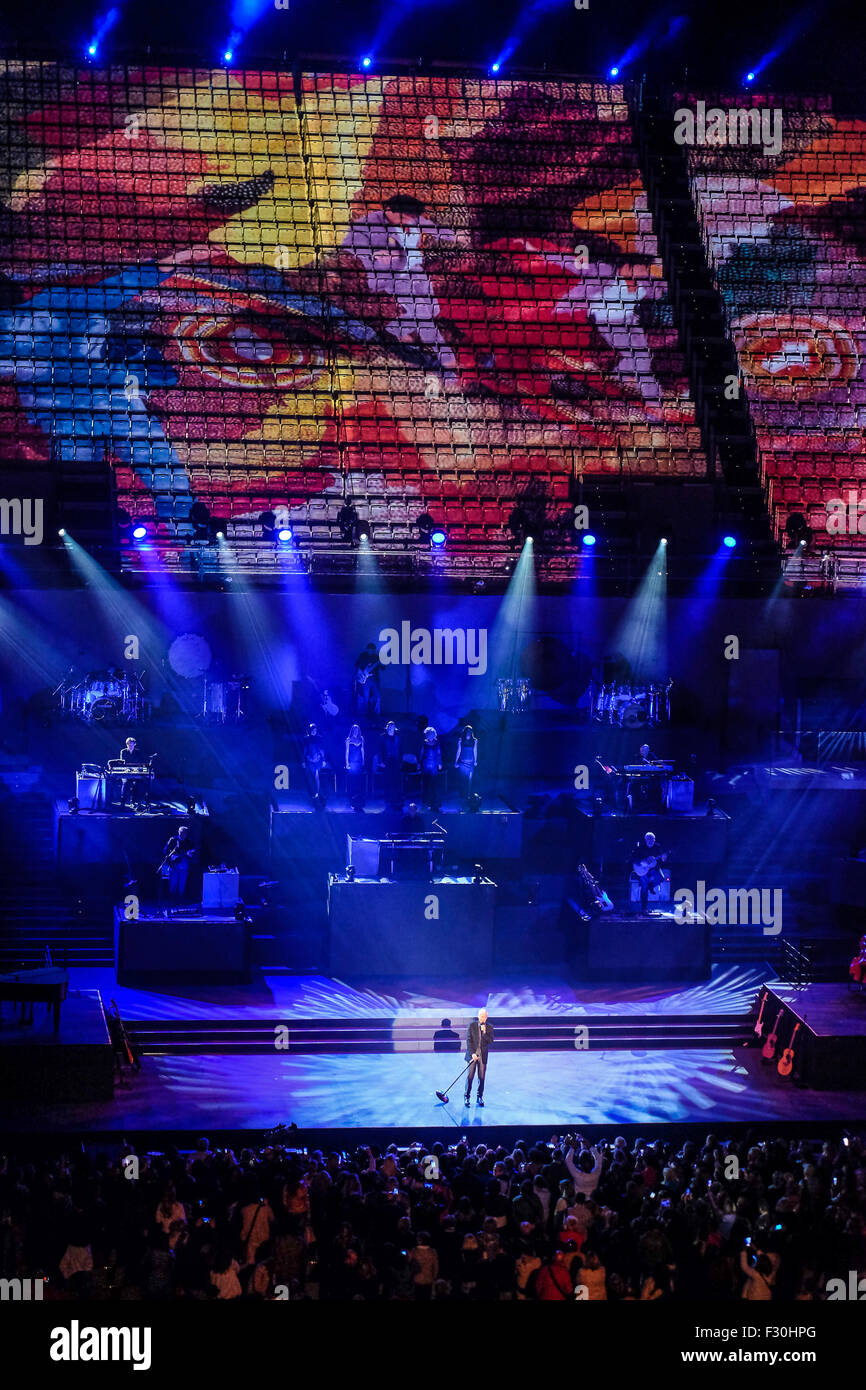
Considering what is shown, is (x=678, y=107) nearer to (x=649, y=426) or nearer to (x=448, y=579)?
(x=649, y=426)

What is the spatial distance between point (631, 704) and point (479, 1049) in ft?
20.8

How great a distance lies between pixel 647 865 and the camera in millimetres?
16656

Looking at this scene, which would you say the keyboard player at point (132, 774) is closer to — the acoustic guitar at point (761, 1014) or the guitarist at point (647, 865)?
the guitarist at point (647, 865)

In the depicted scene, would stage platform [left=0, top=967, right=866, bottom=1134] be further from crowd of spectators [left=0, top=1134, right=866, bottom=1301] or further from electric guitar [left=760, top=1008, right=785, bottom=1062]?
crowd of spectators [left=0, top=1134, right=866, bottom=1301]

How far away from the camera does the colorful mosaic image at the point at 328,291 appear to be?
2219 cm

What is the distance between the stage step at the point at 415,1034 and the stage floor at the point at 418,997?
4.5 inches

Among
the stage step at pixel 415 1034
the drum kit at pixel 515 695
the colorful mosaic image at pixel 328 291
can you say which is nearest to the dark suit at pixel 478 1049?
the stage step at pixel 415 1034

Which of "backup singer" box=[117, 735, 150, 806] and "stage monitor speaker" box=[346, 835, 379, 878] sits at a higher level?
"backup singer" box=[117, 735, 150, 806]

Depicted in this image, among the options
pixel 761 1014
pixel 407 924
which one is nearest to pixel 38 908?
pixel 407 924

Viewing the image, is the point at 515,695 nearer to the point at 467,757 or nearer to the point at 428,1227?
the point at 467,757

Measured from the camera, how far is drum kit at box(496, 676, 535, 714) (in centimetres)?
1928

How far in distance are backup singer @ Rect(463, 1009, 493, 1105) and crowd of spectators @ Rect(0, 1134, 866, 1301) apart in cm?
257

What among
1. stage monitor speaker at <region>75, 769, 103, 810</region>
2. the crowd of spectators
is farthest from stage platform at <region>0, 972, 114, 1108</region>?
stage monitor speaker at <region>75, 769, 103, 810</region>

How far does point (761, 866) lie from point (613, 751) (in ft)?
6.67
